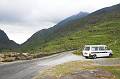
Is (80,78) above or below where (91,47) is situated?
below

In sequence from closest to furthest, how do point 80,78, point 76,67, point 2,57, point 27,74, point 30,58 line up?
1. point 80,78
2. point 27,74
3. point 76,67
4. point 2,57
5. point 30,58

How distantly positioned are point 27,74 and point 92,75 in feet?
29.9

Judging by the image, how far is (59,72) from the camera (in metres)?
48.7

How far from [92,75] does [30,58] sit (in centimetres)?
2901

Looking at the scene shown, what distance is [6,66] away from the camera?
193 ft

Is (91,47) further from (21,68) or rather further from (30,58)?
(21,68)

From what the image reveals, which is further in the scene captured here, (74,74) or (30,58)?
(30,58)

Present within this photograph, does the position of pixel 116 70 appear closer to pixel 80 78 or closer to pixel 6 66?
pixel 80 78

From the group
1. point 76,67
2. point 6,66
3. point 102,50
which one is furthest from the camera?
point 102,50

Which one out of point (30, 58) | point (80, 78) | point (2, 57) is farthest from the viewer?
point (30, 58)

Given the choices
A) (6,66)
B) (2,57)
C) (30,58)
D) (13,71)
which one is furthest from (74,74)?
(30,58)

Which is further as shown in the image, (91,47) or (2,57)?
(91,47)

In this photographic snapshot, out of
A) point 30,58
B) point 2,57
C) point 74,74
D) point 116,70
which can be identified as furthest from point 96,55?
point 74,74

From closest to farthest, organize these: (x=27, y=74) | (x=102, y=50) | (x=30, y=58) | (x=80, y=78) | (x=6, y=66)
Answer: (x=80, y=78)
(x=27, y=74)
(x=6, y=66)
(x=30, y=58)
(x=102, y=50)
